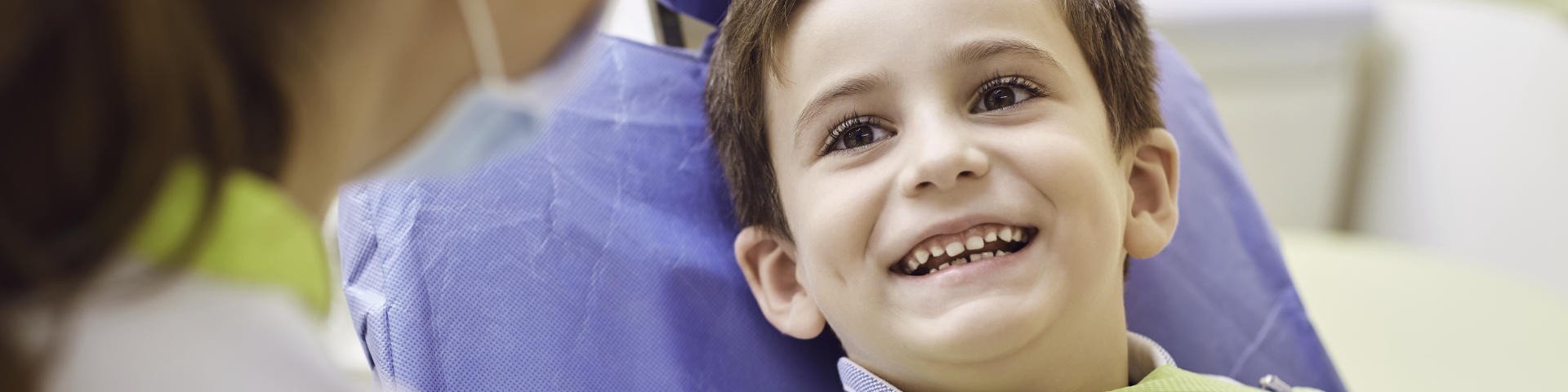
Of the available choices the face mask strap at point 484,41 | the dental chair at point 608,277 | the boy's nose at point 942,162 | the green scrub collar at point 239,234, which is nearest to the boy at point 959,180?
the boy's nose at point 942,162

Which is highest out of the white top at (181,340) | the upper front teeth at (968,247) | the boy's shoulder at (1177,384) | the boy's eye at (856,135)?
the white top at (181,340)

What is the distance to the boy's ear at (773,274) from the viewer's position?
1.08 m

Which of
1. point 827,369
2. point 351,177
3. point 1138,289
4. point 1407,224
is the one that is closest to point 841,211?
point 827,369

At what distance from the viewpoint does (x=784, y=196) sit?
1042 millimetres

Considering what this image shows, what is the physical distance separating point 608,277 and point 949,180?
0.41 meters

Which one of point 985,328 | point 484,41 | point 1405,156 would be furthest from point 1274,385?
point 1405,156

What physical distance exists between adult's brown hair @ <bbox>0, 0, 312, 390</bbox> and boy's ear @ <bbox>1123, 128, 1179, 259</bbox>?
0.79 m

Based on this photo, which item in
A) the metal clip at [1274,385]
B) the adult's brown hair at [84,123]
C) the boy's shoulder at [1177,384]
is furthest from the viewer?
the metal clip at [1274,385]

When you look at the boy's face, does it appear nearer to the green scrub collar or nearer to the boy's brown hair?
the boy's brown hair

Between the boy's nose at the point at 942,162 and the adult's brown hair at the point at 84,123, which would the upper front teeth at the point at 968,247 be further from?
the adult's brown hair at the point at 84,123

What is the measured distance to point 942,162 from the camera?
0.86 meters

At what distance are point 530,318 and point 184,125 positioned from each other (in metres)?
0.63

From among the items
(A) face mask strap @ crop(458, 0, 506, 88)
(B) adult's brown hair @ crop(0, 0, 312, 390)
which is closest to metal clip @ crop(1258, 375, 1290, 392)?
(A) face mask strap @ crop(458, 0, 506, 88)

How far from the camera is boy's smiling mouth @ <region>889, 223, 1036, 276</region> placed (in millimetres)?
897
